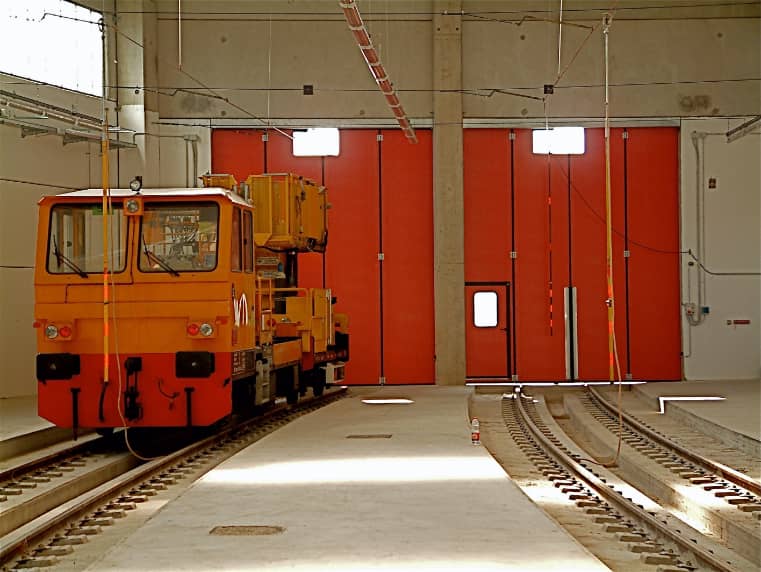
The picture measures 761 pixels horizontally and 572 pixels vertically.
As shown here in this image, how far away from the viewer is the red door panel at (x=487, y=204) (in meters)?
24.6

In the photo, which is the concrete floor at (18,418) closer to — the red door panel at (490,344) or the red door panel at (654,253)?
the red door panel at (490,344)

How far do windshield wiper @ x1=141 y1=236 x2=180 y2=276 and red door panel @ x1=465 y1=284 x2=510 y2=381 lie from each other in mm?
12094

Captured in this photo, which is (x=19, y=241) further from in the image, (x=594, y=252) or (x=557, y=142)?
(x=594, y=252)

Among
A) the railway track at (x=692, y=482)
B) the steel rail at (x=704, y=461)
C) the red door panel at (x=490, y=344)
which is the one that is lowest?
the railway track at (x=692, y=482)

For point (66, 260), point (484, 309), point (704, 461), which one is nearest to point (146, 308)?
point (66, 260)

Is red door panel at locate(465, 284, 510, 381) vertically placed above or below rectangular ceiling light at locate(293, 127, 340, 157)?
below

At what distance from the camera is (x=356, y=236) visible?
24656mm

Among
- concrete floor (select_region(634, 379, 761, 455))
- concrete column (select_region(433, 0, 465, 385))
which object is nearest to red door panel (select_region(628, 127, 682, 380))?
concrete floor (select_region(634, 379, 761, 455))

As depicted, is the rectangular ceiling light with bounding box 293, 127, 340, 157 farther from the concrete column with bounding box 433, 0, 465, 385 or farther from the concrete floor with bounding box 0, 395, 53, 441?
the concrete floor with bounding box 0, 395, 53, 441

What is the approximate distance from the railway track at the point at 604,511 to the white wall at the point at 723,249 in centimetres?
886

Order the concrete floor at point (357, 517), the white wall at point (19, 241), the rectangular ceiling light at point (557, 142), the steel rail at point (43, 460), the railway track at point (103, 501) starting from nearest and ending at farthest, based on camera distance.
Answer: the concrete floor at point (357, 517) < the railway track at point (103, 501) < the steel rail at point (43, 460) < the white wall at point (19, 241) < the rectangular ceiling light at point (557, 142)

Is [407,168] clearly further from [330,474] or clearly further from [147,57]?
[330,474]

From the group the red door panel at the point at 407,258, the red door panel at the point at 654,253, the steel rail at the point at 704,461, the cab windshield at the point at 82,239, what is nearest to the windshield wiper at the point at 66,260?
the cab windshield at the point at 82,239

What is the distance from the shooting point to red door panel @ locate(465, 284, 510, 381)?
80.3 ft
